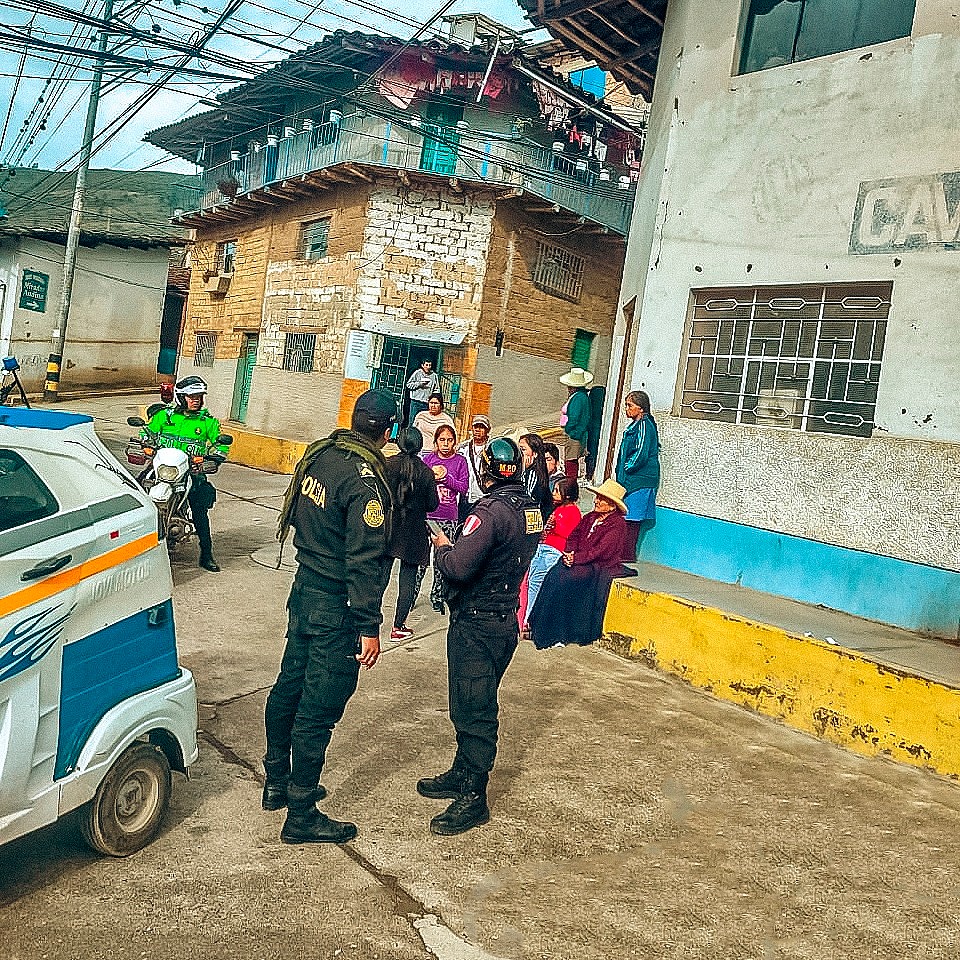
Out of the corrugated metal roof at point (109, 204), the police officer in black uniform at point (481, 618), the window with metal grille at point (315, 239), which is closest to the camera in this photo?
the police officer in black uniform at point (481, 618)

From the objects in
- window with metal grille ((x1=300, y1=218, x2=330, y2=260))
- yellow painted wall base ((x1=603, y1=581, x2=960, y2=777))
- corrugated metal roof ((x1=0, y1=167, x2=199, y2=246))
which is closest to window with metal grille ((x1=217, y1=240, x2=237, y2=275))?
corrugated metal roof ((x1=0, y1=167, x2=199, y2=246))

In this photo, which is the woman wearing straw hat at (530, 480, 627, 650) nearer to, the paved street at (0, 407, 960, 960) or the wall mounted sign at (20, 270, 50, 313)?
the paved street at (0, 407, 960, 960)

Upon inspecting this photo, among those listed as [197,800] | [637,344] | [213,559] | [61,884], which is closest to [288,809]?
[197,800]

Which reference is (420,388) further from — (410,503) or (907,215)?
(410,503)

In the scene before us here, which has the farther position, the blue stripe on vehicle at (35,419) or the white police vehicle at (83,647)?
the blue stripe on vehicle at (35,419)

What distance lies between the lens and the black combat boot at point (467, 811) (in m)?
3.86

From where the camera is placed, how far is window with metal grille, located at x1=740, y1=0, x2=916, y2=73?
24.0ft

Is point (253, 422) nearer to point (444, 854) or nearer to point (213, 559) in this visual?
point (213, 559)

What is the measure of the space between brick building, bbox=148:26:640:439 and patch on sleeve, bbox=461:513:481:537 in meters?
14.2

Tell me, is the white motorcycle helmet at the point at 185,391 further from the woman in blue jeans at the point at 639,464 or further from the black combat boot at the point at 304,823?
the black combat boot at the point at 304,823

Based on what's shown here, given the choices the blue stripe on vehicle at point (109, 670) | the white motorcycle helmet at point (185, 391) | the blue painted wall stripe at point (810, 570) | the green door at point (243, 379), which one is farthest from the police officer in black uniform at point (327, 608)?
the green door at point (243, 379)

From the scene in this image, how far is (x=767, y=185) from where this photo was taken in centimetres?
769

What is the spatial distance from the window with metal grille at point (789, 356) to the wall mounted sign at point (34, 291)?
78.5 feet

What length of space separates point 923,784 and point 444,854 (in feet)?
9.38
